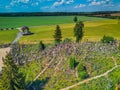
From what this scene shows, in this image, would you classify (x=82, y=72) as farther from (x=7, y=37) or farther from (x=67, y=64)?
(x=7, y=37)

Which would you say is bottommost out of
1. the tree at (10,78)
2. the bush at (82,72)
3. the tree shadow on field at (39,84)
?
the tree shadow on field at (39,84)

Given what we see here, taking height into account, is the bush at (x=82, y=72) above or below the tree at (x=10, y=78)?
below

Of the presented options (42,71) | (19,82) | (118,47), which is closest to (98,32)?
(118,47)

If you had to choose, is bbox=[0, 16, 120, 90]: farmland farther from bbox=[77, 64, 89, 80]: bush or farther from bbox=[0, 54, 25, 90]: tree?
bbox=[0, 54, 25, 90]: tree

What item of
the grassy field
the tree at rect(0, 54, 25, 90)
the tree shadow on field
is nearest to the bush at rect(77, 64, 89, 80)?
the tree shadow on field

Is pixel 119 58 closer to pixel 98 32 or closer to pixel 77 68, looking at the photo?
pixel 77 68

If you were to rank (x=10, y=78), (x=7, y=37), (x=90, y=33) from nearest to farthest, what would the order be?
(x=10, y=78) < (x=90, y=33) < (x=7, y=37)

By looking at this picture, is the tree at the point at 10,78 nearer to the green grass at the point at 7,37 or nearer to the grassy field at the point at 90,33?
the grassy field at the point at 90,33

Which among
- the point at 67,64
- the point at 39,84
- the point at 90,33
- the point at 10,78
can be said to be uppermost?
the point at 10,78

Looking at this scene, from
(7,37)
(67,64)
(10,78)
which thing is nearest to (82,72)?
(67,64)

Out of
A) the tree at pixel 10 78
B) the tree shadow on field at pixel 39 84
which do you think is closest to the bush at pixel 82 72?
Answer: the tree shadow on field at pixel 39 84
